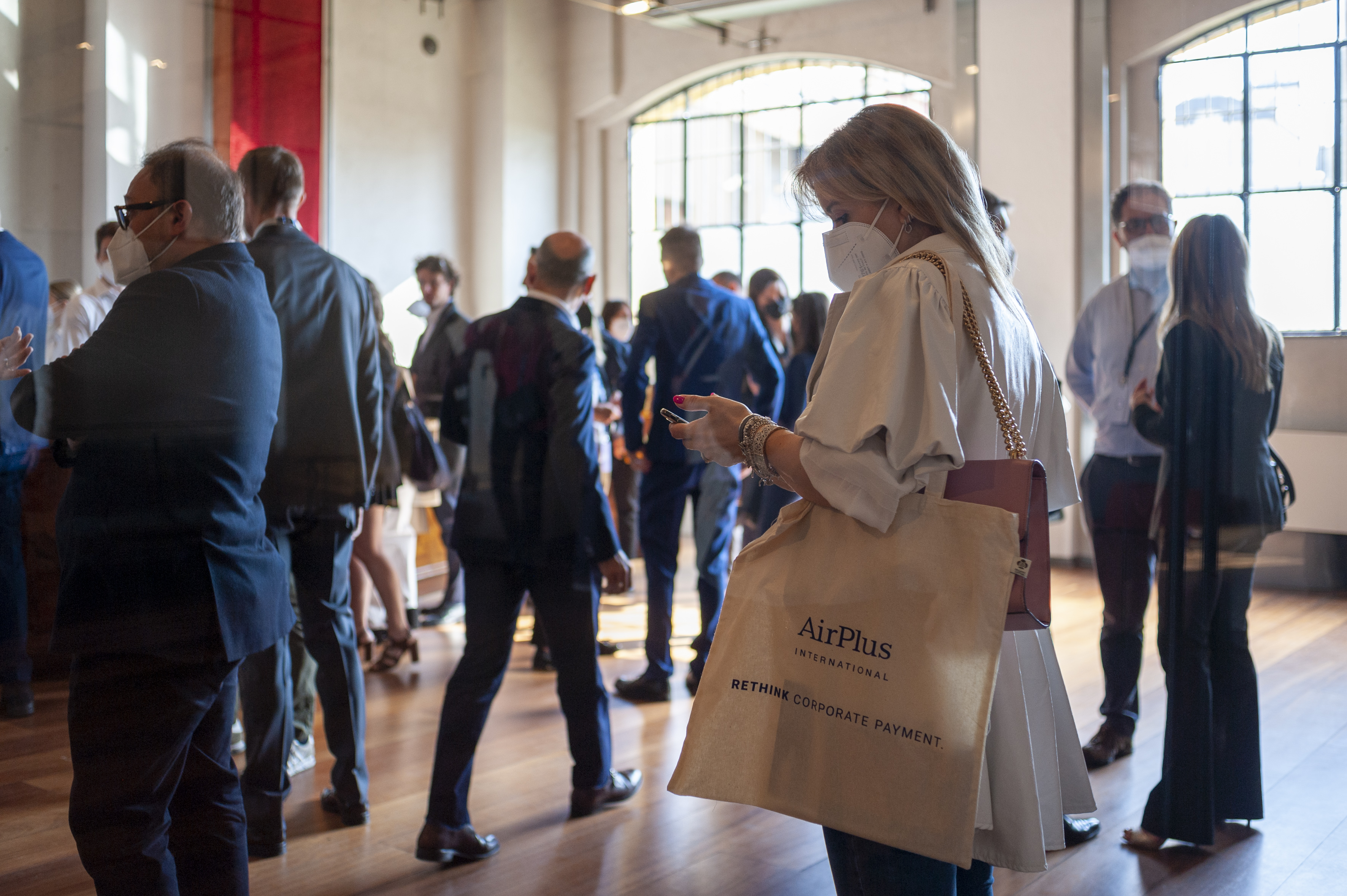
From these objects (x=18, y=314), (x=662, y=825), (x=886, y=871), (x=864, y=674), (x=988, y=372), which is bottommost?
→ (x=662, y=825)

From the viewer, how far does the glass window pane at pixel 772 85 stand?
3543 mm

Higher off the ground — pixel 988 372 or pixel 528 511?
pixel 988 372

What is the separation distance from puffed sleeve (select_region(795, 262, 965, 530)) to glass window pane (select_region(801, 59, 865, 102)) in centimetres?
242

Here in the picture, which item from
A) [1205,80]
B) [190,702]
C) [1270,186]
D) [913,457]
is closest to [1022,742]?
[913,457]

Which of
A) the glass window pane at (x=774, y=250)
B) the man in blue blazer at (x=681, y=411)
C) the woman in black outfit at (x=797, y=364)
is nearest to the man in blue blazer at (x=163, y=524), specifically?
the man in blue blazer at (x=681, y=411)

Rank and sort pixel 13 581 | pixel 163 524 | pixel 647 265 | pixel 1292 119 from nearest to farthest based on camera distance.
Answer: pixel 163 524 < pixel 13 581 < pixel 1292 119 < pixel 647 265

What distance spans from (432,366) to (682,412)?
2.98ft

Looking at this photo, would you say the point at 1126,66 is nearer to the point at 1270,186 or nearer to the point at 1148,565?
the point at 1270,186

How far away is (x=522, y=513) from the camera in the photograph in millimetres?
2572

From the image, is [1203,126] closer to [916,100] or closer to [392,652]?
[916,100]

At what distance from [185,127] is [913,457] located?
62.4 inches

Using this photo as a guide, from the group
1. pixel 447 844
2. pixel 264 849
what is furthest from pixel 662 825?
pixel 264 849

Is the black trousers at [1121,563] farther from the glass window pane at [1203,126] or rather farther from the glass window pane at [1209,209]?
the glass window pane at [1203,126]

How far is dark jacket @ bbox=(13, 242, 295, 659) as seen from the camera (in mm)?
1659
